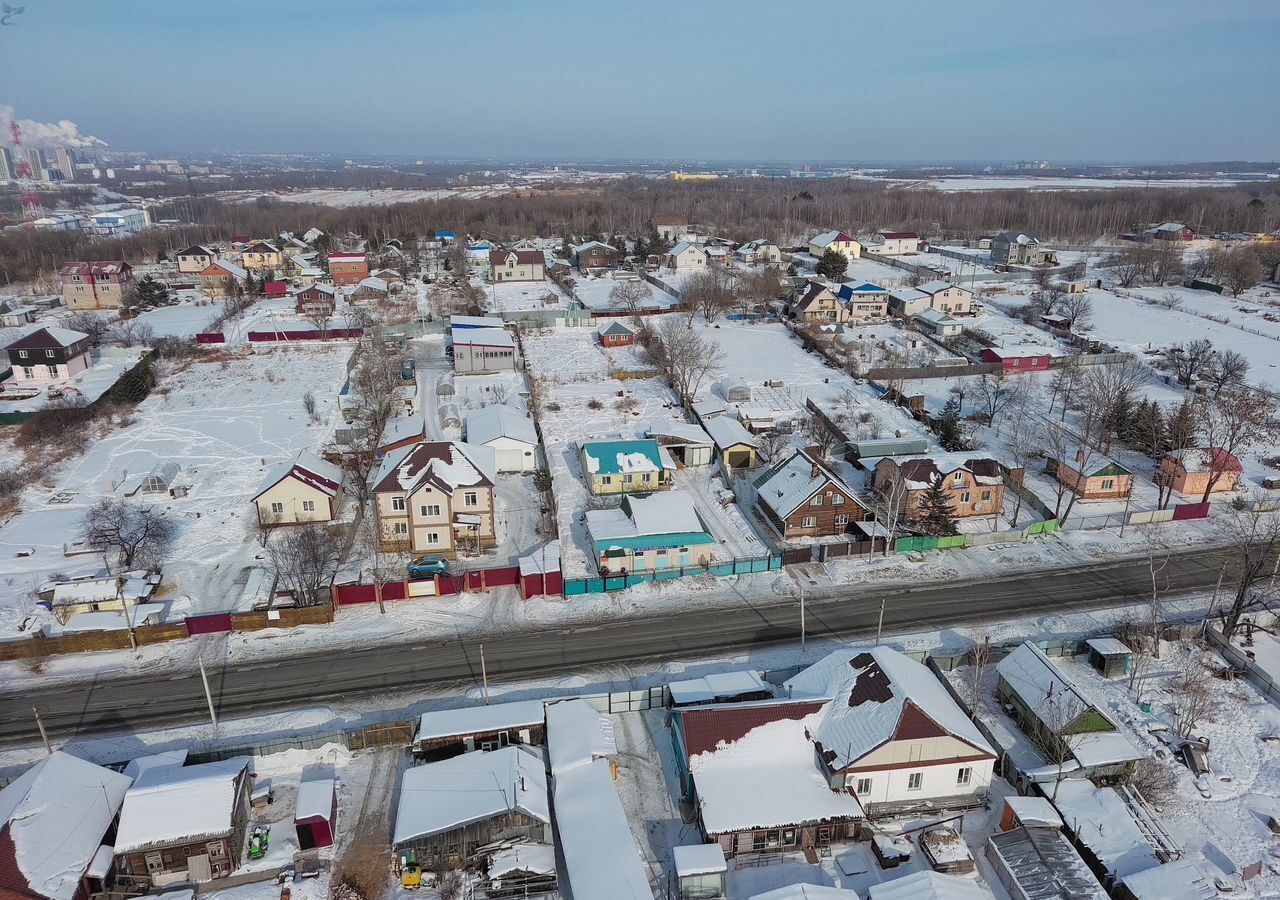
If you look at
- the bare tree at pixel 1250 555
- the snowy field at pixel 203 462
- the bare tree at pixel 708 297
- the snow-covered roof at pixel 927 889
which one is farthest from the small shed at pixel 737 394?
the snow-covered roof at pixel 927 889

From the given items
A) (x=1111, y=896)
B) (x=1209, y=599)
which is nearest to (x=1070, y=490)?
(x=1209, y=599)

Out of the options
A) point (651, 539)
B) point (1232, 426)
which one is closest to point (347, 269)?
point (651, 539)

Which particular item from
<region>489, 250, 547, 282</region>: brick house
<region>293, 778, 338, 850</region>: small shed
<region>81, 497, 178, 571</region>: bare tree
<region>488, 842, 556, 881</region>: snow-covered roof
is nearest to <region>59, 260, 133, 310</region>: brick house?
<region>489, 250, 547, 282</region>: brick house

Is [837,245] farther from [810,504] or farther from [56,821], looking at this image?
[56,821]

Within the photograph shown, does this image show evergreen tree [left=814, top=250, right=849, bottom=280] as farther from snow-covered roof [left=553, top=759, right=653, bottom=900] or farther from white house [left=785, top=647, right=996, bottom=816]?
snow-covered roof [left=553, top=759, right=653, bottom=900]

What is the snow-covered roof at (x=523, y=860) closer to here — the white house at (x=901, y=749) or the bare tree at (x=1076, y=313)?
the white house at (x=901, y=749)

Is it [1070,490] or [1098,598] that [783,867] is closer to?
[1098,598]
